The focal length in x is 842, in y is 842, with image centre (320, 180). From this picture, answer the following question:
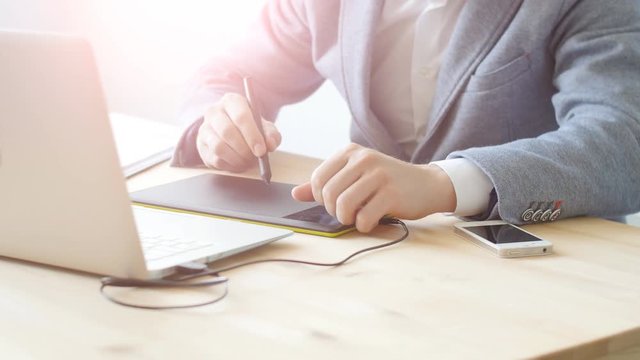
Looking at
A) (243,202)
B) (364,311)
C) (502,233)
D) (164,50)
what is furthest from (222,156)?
(164,50)

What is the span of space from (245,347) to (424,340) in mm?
130

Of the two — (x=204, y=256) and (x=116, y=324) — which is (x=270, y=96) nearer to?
(x=204, y=256)

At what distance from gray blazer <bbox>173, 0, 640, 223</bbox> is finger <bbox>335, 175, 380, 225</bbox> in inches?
5.6

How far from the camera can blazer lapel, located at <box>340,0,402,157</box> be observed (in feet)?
4.32

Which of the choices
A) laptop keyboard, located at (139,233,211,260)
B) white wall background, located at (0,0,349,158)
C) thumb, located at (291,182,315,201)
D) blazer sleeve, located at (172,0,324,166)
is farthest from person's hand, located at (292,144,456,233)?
white wall background, located at (0,0,349,158)

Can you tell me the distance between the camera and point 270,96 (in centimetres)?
153

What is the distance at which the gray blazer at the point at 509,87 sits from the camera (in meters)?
0.98

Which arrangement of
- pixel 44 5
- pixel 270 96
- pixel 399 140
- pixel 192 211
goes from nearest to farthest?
pixel 192 211
pixel 399 140
pixel 270 96
pixel 44 5

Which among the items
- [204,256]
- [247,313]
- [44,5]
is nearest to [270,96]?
[204,256]

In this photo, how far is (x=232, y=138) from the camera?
117cm

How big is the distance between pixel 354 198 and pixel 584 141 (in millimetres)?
317

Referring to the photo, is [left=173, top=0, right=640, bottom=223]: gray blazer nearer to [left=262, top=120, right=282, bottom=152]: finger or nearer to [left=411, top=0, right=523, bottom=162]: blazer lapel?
[left=411, top=0, right=523, bottom=162]: blazer lapel

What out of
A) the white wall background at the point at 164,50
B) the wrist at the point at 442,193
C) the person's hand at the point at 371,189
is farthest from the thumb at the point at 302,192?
the white wall background at the point at 164,50

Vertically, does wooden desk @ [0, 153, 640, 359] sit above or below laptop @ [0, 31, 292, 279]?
below
